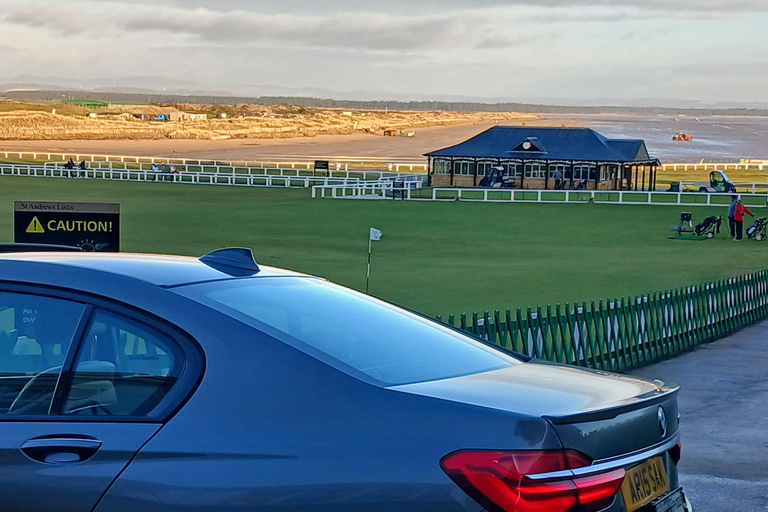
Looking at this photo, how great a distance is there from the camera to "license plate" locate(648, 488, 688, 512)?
146 inches

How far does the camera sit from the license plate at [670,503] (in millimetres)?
3703

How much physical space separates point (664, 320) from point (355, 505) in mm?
11664

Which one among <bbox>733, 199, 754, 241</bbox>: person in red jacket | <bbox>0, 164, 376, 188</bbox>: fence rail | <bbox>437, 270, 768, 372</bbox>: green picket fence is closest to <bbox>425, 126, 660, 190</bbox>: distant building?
<bbox>0, 164, 376, 188</bbox>: fence rail

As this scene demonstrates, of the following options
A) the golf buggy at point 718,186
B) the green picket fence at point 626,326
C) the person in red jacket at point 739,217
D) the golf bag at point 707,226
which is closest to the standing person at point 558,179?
the golf buggy at point 718,186

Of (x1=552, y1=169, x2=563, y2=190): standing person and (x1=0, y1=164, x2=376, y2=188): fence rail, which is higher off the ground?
(x1=552, y1=169, x2=563, y2=190): standing person

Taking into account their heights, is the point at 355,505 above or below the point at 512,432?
below

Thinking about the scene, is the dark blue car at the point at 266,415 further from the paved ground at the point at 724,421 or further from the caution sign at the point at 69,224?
the caution sign at the point at 69,224

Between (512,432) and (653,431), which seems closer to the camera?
(512,432)

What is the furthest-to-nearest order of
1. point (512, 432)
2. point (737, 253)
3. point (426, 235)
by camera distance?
point (426, 235) < point (737, 253) < point (512, 432)

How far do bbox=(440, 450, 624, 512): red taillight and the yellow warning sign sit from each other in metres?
8.92

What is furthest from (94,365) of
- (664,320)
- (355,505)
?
(664,320)

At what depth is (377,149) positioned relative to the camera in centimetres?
12100

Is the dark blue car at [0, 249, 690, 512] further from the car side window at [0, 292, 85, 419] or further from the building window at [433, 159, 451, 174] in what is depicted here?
the building window at [433, 159, 451, 174]

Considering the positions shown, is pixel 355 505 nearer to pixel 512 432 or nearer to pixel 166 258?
pixel 512 432
